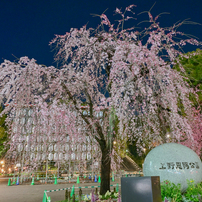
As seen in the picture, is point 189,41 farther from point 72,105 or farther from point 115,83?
point 72,105

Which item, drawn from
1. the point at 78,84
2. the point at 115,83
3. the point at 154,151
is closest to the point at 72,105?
the point at 78,84

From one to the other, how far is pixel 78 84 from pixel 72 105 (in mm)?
1033

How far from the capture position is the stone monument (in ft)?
18.9

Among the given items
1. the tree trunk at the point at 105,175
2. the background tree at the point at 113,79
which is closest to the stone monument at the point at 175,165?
the background tree at the point at 113,79

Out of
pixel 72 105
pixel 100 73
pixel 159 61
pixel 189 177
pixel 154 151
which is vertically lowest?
pixel 189 177

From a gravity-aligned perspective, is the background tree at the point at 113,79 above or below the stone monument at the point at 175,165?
A: above

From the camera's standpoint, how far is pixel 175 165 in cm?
583

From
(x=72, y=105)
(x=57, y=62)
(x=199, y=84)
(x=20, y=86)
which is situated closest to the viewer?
(x=20, y=86)

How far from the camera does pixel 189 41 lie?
6629 mm

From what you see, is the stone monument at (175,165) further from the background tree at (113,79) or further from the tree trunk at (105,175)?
the tree trunk at (105,175)

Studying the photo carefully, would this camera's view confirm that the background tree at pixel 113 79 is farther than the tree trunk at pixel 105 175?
No

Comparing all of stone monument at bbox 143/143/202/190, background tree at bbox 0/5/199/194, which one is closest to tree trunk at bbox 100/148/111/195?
background tree at bbox 0/5/199/194

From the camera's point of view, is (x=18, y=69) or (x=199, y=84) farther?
(x=199, y=84)

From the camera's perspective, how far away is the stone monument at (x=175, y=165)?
577cm
